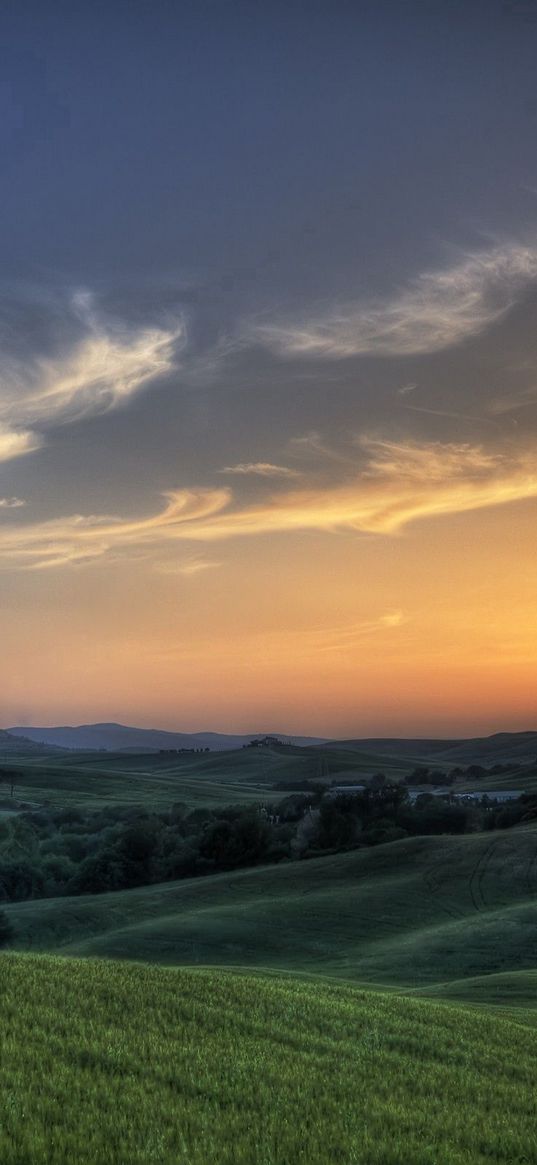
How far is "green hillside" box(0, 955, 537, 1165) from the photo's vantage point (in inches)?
479

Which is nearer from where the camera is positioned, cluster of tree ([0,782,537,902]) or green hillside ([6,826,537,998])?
green hillside ([6,826,537,998])

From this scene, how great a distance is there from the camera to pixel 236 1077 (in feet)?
50.6

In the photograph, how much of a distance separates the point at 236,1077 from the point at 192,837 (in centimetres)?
12657

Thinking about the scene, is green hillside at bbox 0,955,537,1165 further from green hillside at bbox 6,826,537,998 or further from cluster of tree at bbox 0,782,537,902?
cluster of tree at bbox 0,782,537,902

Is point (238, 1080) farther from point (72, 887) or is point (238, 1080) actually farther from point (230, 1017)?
point (72, 887)

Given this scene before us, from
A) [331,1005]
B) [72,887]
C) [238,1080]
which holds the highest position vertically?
[238,1080]

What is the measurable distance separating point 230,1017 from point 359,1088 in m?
5.05

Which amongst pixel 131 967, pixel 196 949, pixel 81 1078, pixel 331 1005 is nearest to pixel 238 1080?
pixel 81 1078

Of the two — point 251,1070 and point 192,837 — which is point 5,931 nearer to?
point 192,837

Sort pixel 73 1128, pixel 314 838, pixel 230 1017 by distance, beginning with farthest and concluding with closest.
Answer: pixel 314 838
pixel 230 1017
pixel 73 1128

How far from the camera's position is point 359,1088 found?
631 inches

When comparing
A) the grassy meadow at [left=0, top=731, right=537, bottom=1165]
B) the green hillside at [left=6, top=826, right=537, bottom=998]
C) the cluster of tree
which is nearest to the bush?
the green hillside at [left=6, top=826, right=537, bottom=998]

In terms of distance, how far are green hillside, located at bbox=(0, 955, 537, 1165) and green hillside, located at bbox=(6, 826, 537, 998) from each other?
2419 cm

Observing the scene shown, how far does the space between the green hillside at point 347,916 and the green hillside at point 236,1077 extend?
24.2 m
